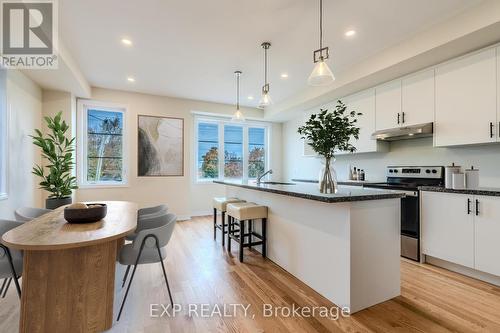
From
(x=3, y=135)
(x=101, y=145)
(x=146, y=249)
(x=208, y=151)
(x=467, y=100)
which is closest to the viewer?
(x=146, y=249)

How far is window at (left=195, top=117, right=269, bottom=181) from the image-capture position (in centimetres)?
584

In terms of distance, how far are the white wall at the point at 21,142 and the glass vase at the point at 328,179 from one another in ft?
12.1

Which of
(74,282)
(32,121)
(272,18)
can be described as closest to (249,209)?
(74,282)

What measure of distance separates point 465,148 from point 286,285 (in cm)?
280

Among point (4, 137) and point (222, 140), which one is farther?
point (222, 140)

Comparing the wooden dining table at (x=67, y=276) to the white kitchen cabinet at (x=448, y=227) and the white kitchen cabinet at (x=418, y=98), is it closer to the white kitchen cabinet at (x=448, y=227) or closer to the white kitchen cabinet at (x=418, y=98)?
the white kitchen cabinet at (x=448, y=227)

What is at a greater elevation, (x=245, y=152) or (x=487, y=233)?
(x=245, y=152)

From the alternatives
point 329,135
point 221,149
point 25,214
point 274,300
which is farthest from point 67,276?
point 221,149

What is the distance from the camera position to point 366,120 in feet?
12.5

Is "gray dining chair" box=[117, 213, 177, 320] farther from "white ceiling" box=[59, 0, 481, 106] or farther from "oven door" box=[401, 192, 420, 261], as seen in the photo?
"oven door" box=[401, 192, 420, 261]

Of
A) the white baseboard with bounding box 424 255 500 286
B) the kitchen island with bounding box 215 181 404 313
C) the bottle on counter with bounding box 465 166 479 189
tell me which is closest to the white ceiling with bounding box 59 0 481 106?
the bottle on counter with bounding box 465 166 479 189

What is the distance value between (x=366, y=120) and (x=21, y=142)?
513 centimetres

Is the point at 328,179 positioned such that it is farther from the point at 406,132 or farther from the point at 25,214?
the point at 25,214

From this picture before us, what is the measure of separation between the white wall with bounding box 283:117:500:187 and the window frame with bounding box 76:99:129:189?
157 inches
